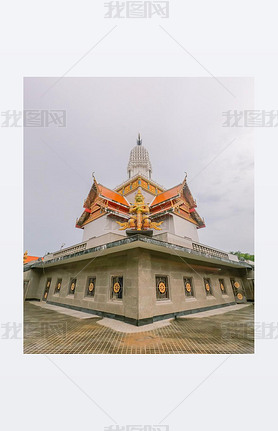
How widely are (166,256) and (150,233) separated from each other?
5.36ft

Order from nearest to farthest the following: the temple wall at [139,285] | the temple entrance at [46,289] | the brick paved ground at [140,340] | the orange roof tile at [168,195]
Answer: the brick paved ground at [140,340]
the temple wall at [139,285]
the temple entrance at [46,289]
the orange roof tile at [168,195]

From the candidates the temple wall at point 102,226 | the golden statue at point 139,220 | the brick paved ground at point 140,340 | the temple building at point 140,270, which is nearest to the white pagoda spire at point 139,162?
the temple building at point 140,270

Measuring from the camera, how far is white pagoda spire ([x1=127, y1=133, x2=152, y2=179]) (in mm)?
21109

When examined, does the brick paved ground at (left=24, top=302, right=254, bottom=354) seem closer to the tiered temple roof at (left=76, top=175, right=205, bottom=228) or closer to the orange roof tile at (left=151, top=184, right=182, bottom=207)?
the tiered temple roof at (left=76, top=175, right=205, bottom=228)

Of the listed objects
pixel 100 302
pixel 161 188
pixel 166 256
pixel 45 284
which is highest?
pixel 161 188

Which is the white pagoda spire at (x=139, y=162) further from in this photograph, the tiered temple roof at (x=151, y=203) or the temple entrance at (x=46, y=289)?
the temple entrance at (x=46, y=289)

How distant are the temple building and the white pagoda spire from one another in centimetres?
692

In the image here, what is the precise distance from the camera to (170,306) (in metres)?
6.78

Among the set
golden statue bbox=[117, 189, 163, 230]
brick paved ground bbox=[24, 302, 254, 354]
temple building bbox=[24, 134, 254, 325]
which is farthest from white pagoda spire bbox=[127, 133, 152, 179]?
brick paved ground bbox=[24, 302, 254, 354]

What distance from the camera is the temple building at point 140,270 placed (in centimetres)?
617

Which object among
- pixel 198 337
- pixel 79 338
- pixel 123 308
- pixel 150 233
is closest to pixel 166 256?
pixel 150 233

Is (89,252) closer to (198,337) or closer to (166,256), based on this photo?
(166,256)

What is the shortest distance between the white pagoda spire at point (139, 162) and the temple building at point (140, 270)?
6920mm

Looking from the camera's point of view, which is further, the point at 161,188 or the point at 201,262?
the point at 161,188
